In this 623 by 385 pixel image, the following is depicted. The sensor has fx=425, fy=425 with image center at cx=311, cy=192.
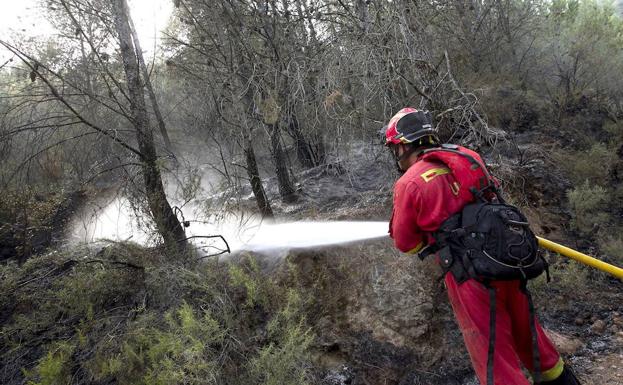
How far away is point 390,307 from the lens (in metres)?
4.46

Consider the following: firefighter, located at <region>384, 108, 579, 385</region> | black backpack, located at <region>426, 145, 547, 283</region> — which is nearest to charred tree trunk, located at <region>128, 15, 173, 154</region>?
firefighter, located at <region>384, 108, 579, 385</region>

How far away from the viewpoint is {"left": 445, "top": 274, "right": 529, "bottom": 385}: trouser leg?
8.19 ft

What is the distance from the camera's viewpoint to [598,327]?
158 inches

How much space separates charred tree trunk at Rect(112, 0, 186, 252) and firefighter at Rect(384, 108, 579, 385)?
3300 mm

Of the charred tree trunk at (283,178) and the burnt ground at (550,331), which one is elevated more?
the charred tree trunk at (283,178)

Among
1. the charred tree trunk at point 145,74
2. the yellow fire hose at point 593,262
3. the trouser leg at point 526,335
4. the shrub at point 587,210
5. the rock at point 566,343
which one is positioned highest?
the charred tree trunk at point 145,74

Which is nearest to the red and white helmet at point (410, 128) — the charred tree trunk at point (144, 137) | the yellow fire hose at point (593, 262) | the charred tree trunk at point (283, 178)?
the yellow fire hose at point (593, 262)

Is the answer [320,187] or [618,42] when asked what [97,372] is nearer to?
[320,187]

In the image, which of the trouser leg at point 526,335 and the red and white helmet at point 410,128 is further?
the red and white helmet at point 410,128

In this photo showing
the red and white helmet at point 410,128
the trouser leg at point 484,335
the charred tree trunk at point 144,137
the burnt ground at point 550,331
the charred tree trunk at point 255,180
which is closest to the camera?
the trouser leg at point 484,335

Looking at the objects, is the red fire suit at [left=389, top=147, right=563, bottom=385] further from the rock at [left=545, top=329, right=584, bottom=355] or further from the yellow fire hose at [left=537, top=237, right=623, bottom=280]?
the rock at [left=545, top=329, right=584, bottom=355]

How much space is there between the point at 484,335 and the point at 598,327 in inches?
88.5

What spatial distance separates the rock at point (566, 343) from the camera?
3.85 metres

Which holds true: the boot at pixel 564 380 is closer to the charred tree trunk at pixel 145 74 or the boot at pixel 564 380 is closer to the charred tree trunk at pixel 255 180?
the charred tree trunk at pixel 255 180
